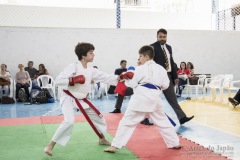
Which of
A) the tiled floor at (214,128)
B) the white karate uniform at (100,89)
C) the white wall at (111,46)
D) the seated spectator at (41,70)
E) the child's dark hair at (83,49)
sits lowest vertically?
the tiled floor at (214,128)

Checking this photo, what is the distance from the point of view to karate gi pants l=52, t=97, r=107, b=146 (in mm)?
3248

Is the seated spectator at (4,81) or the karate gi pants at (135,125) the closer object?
the karate gi pants at (135,125)

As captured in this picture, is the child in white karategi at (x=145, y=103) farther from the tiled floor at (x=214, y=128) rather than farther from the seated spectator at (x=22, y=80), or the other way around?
the seated spectator at (x=22, y=80)

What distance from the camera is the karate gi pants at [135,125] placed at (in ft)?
11.1

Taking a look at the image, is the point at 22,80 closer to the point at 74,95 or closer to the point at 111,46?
the point at 111,46

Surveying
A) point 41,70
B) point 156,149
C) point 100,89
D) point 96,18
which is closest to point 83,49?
point 156,149

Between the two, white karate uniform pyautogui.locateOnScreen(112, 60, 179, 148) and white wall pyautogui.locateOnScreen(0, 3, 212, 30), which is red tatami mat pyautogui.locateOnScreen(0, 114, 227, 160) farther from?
white wall pyautogui.locateOnScreen(0, 3, 212, 30)

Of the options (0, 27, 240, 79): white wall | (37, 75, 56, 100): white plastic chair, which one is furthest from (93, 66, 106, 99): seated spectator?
(37, 75, 56, 100): white plastic chair

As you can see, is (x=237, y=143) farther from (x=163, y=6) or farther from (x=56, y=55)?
(x=163, y=6)

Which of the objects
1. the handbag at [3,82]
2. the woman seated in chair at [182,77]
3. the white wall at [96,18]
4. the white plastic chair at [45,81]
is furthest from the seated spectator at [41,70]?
the woman seated in chair at [182,77]

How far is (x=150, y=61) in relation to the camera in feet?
11.6

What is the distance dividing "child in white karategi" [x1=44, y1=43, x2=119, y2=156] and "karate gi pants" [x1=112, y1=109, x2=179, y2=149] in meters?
0.33

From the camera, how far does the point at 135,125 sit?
3.46m

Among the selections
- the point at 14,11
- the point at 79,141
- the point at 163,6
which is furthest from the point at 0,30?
the point at 79,141
